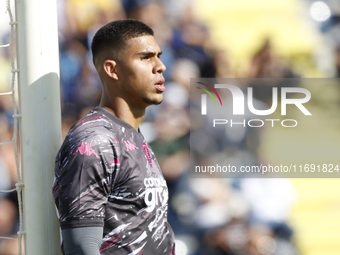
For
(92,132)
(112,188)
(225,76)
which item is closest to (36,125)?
(92,132)

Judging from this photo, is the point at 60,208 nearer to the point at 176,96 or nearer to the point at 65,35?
the point at 176,96

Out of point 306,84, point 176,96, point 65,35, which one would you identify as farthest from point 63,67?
point 306,84

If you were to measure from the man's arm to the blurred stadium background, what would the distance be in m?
1.62

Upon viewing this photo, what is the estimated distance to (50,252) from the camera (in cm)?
118

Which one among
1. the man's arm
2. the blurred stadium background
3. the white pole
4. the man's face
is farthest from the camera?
the blurred stadium background

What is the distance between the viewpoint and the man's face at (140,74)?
1.31m

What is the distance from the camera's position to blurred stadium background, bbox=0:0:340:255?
8.46 feet

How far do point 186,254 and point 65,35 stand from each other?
6.32 ft

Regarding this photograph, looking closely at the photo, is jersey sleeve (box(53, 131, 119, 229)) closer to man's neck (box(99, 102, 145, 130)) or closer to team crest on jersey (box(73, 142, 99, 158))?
team crest on jersey (box(73, 142, 99, 158))

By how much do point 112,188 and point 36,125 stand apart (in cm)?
37

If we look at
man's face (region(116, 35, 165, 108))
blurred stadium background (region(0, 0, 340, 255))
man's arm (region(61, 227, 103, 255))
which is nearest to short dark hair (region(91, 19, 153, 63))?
man's face (region(116, 35, 165, 108))

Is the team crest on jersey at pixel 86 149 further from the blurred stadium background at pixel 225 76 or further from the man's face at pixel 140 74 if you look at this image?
the blurred stadium background at pixel 225 76

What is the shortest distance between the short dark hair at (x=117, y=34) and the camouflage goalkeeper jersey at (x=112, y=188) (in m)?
0.27

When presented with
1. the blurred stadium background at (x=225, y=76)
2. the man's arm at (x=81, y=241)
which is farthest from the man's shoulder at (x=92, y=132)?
the blurred stadium background at (x=225, y=76)
